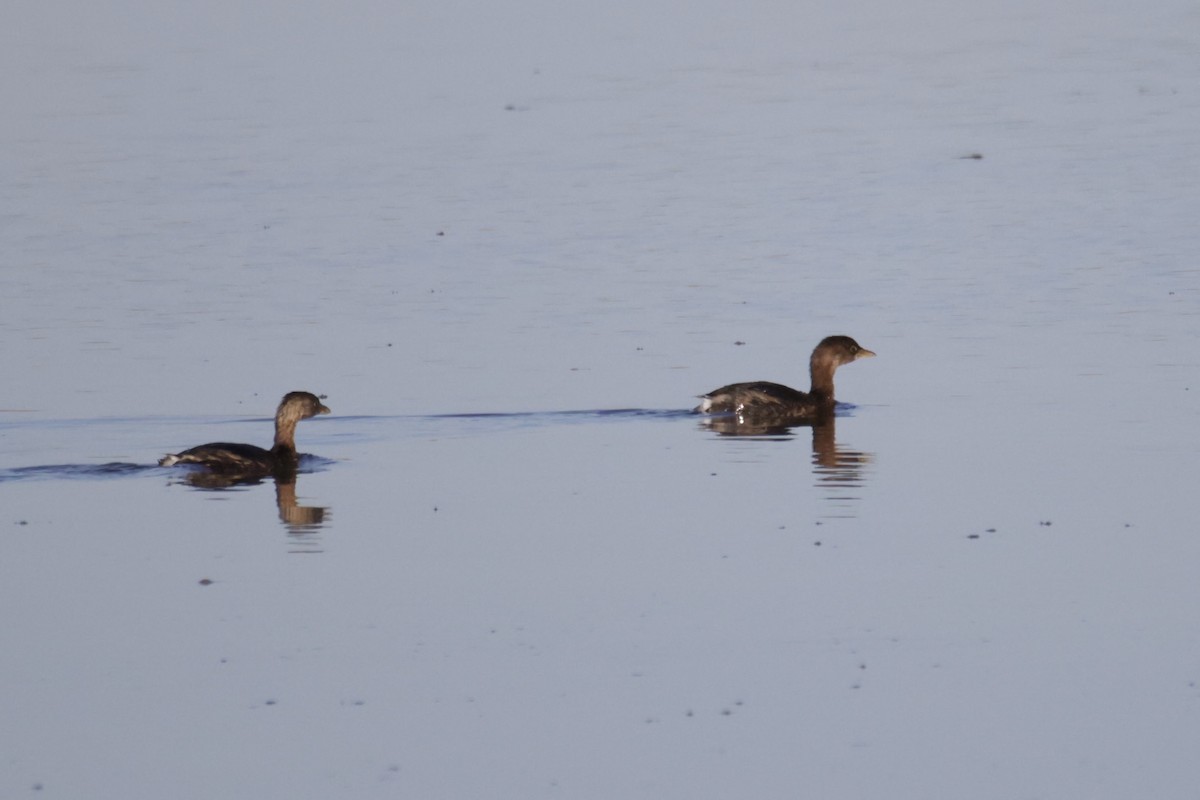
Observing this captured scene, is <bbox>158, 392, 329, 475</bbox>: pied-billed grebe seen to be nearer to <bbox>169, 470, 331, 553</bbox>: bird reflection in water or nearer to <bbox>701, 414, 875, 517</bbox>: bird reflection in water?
<bbox>169, 470, 331, 553</bbox>: bird reflection in water

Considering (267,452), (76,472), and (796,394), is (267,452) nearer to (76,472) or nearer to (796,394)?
(76,472)

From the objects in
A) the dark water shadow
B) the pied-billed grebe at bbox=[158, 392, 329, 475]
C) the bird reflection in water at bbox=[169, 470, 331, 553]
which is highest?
the pied-billed grebe at bbox=[158, 392, 329, 475]

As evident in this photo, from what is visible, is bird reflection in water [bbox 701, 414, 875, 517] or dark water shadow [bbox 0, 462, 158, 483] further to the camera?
dark water shadow [bbox 0, 462, 158, 483]

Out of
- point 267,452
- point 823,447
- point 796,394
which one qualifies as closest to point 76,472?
point 267,452

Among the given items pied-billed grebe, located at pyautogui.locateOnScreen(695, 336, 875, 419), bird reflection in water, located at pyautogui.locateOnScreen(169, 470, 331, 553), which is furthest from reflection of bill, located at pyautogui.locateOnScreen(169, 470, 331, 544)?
pied-billed grebe, located at pyautogui.locateOnScreen(695, 336, 875, 419)

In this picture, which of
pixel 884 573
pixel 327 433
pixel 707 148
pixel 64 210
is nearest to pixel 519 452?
pixel 327 433

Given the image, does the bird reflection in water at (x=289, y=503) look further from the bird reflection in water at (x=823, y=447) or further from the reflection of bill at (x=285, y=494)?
the bird reflection in water at (x=823, y=447)

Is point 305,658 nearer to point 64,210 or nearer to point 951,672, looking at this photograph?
point 951,672

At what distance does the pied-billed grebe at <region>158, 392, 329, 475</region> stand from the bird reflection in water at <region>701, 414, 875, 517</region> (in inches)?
120

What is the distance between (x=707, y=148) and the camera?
34.4 meters

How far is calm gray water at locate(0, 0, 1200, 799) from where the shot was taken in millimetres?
10500

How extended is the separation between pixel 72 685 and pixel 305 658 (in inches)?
43.3

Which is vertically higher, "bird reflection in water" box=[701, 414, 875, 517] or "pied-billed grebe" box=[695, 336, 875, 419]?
"pied-billed grebe" box=[695, 336, 875, 419]

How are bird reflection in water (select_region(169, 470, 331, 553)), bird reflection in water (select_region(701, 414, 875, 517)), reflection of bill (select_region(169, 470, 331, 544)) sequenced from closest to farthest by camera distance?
bird reflection in water (select_region(169, 470, 331, 553)), reflection of bill (select_region(169, 470, 331, 544)), bird reflection in water (select_region(701, 414, 875, 517))
